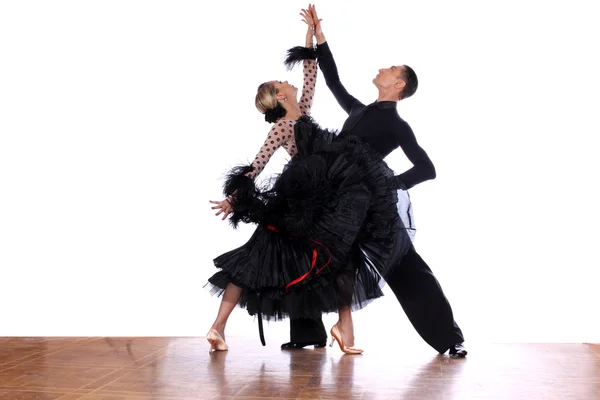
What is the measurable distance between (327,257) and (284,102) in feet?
2.76

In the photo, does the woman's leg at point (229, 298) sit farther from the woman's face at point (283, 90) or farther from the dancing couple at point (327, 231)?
the woman's face at point (283, 90)

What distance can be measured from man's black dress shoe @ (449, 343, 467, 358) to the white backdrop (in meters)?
1.12

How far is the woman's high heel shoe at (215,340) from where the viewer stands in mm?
3867

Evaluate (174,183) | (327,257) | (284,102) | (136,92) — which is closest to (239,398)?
(327,257)

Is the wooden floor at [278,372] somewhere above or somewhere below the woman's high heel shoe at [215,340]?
below

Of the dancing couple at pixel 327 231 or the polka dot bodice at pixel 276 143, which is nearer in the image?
the dancing couple at pixel 327 231

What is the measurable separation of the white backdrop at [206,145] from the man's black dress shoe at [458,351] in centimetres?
112

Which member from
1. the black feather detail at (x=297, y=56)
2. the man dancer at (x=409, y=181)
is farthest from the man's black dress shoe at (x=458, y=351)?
the black feather detail at (x=297, y=56)

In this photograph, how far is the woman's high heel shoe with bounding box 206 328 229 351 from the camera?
12.7ft

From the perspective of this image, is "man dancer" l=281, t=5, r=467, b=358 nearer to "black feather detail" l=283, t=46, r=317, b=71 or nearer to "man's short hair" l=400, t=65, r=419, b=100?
"man's short hair" l=400, t=65, r=419, b=100

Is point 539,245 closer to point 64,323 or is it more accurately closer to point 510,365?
point 510,365

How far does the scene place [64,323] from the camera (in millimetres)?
5145

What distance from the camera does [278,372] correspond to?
338cm

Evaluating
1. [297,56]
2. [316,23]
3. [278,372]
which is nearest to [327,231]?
[278,372]
